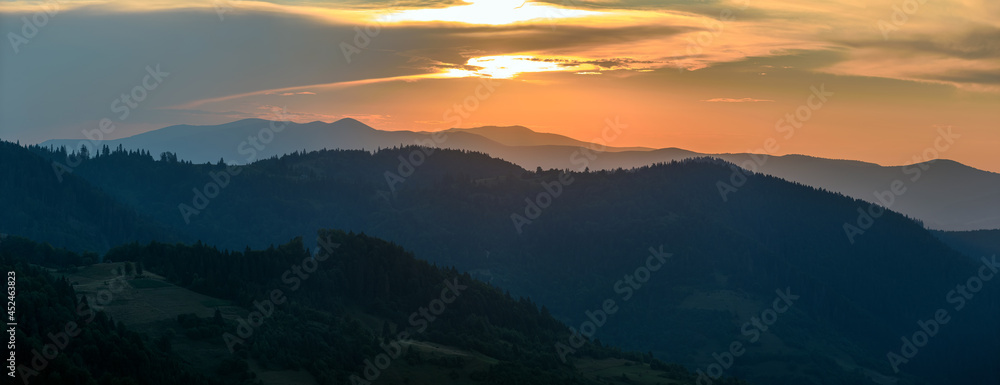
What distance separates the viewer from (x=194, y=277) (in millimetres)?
177375

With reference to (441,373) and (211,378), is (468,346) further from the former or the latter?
(211,378)

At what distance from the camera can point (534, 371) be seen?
18988 centimetres

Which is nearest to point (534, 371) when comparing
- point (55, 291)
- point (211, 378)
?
point (211, 378)

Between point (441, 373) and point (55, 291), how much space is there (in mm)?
64869

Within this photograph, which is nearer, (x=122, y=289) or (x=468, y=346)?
(x=122, y=289)

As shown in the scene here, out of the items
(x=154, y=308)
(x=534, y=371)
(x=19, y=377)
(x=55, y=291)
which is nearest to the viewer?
(x=19, y=377)

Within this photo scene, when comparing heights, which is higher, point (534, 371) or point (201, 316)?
point (201, 316)

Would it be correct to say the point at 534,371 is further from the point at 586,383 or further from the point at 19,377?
the point at 19,377

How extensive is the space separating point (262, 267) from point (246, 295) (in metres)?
19.2

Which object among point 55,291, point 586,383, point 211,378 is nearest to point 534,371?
point 586,383

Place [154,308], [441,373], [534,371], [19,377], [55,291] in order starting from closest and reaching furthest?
[19,377], [55,291], [154,308], [441,373], [534,371]

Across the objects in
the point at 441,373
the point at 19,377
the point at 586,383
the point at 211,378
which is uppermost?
the point at 19,377

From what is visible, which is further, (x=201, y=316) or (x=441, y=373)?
(x=441, y=373)

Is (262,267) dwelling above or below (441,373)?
above
